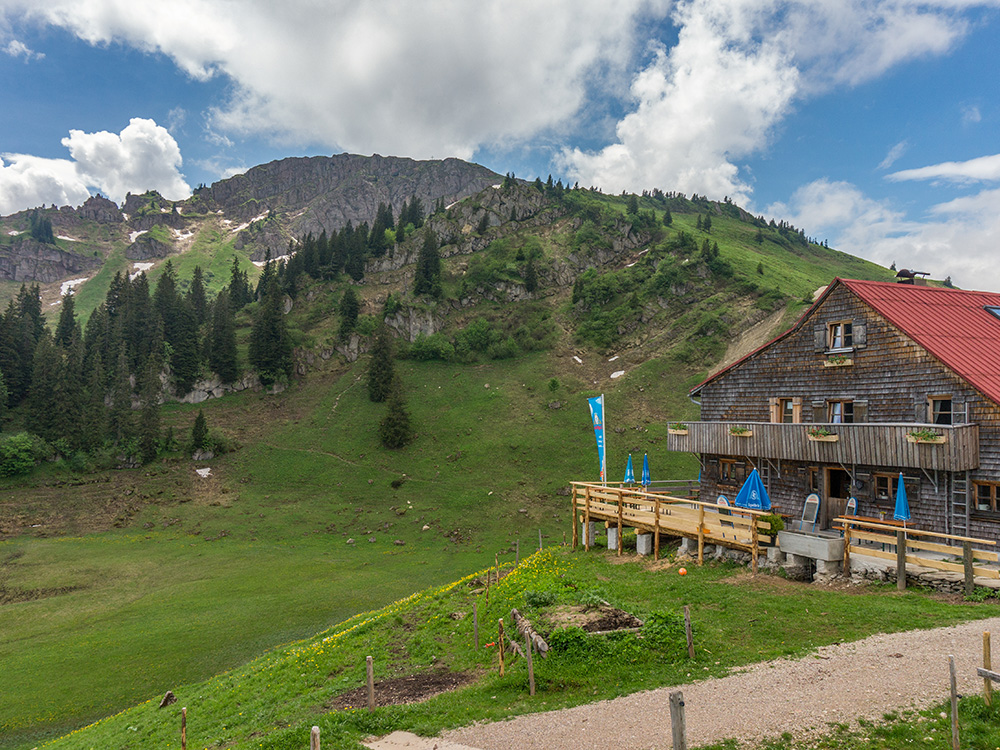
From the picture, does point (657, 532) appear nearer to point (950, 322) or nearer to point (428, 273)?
point (950, 322)

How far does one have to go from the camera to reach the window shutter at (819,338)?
2766 cm

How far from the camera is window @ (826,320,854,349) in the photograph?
26422mm

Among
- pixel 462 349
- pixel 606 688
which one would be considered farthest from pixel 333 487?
pixel 606 688

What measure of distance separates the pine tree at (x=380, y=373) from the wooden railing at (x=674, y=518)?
58364 millimetres

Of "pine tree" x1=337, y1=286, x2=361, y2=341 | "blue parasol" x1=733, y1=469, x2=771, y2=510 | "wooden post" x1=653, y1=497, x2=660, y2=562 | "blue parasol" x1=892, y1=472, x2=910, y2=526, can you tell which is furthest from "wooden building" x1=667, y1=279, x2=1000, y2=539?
"pine tree" x1=337, y1=286, x2=361, y2=341

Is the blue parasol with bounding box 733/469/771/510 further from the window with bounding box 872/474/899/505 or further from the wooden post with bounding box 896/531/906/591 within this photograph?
the window with bounding box 872/474/899/505

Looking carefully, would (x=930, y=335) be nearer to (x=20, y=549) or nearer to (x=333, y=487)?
(x=333, y=487)

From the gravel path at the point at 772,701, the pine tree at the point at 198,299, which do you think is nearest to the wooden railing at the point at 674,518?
the gravel path at the point at 772,701

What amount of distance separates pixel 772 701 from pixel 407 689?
30.7 ft

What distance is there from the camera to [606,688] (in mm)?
12531

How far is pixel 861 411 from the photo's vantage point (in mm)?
25594

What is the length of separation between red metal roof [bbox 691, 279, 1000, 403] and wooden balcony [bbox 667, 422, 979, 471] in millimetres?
2511

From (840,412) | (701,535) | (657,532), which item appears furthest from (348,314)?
(701,535)

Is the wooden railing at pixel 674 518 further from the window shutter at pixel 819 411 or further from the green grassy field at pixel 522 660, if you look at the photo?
the window shutter at pixel 819 411
